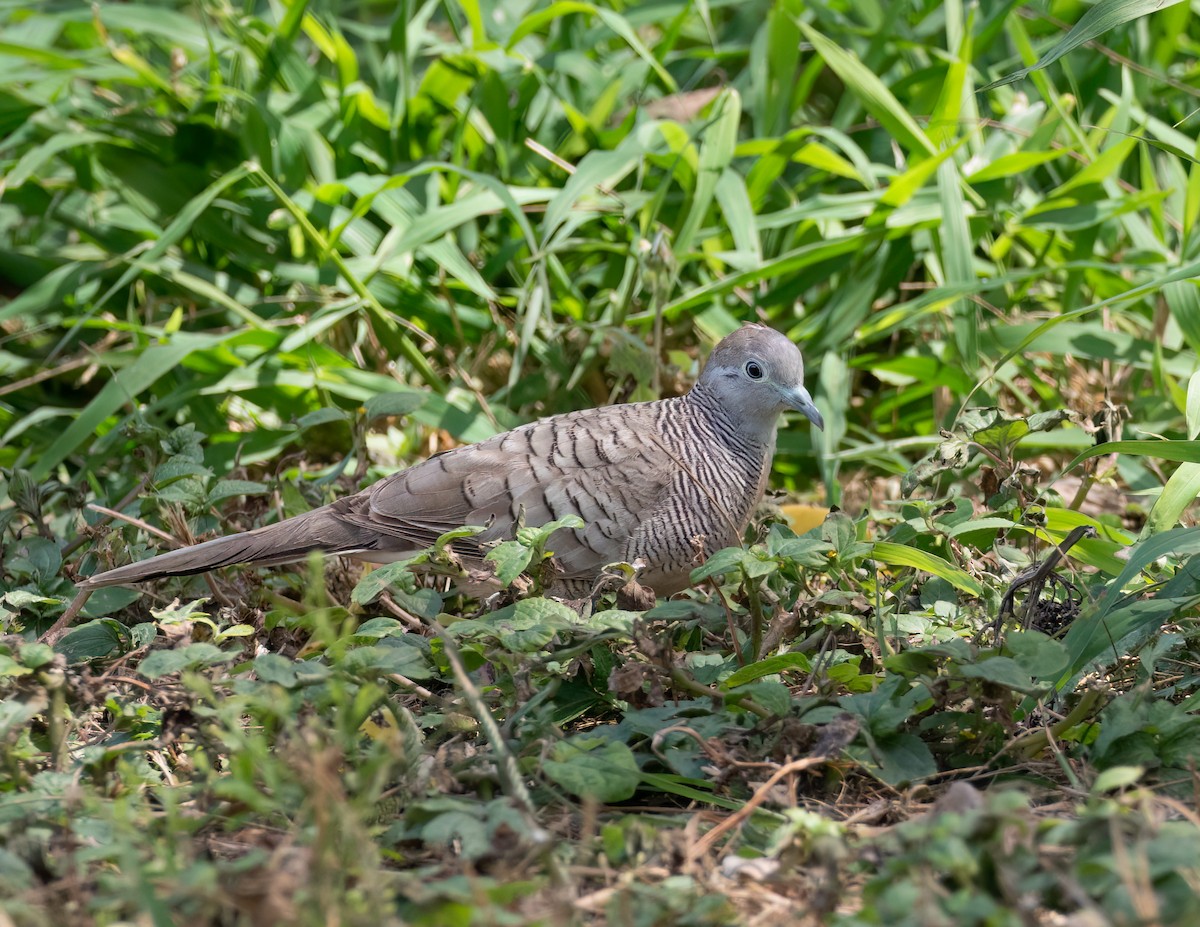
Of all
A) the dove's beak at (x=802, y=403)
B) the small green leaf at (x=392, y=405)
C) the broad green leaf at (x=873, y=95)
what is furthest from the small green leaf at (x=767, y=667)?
the broad green leaf at (x=873, y=95)

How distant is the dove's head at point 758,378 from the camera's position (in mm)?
3283

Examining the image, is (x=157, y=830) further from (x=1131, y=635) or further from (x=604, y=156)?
(x=604, y=156)

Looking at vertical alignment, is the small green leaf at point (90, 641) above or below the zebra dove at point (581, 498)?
below

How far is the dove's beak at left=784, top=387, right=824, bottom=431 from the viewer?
10.6 ft

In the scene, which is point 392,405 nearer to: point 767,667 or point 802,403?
point 802,403

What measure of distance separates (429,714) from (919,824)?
979mm

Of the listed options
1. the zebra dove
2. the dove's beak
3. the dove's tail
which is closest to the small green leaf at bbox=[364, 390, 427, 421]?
the zebra dove

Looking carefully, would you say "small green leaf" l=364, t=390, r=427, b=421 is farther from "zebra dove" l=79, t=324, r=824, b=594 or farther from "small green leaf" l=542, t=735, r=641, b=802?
"small green leaf" l=542, t=735, r=641, b=802

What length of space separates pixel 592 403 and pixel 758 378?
3.11 ft

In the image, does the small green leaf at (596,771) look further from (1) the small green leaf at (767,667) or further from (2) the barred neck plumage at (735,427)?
(2) the barred neck plumage at (735,427)

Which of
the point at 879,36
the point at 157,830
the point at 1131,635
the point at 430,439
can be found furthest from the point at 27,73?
the point at 1131,635

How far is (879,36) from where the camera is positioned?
4.44 m

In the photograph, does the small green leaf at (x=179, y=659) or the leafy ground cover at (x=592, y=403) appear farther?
the small green leaf at (x=179, y=659)

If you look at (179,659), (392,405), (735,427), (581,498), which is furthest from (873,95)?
(179,659)
